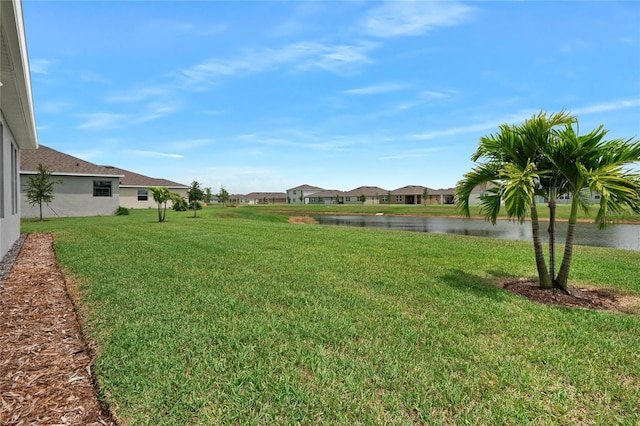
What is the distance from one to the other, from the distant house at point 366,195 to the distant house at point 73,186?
6934 centimetres

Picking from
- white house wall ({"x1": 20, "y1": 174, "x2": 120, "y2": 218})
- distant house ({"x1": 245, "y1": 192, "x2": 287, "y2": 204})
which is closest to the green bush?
white house wall ({"x1": 20, "y1": 174, "x2": 120, "y2": 218})

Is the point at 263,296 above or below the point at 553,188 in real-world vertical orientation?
below

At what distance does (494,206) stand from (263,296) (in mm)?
4181

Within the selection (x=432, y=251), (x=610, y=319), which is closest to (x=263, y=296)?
(x=610, y=319)

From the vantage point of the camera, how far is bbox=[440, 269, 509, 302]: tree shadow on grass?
18.0 ft

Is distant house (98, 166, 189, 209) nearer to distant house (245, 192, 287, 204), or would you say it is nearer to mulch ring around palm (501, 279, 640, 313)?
mulch ring around palm (501, 279, 640, 313)

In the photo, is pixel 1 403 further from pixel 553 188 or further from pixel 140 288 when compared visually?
pixel 553 188

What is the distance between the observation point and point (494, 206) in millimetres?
6211

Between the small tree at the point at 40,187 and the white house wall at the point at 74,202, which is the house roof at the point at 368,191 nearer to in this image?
the white house wall at the point at 74,202

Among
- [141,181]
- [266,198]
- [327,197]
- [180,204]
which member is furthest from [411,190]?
[180,204]

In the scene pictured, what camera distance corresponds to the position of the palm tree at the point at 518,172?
5082 millimetres

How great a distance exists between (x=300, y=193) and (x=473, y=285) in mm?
104269

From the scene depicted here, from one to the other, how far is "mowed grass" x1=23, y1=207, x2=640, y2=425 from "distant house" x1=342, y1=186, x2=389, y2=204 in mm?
87292

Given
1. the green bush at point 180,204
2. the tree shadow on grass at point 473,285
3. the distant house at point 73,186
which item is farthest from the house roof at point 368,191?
the tree shadow on grass at point 473,285
